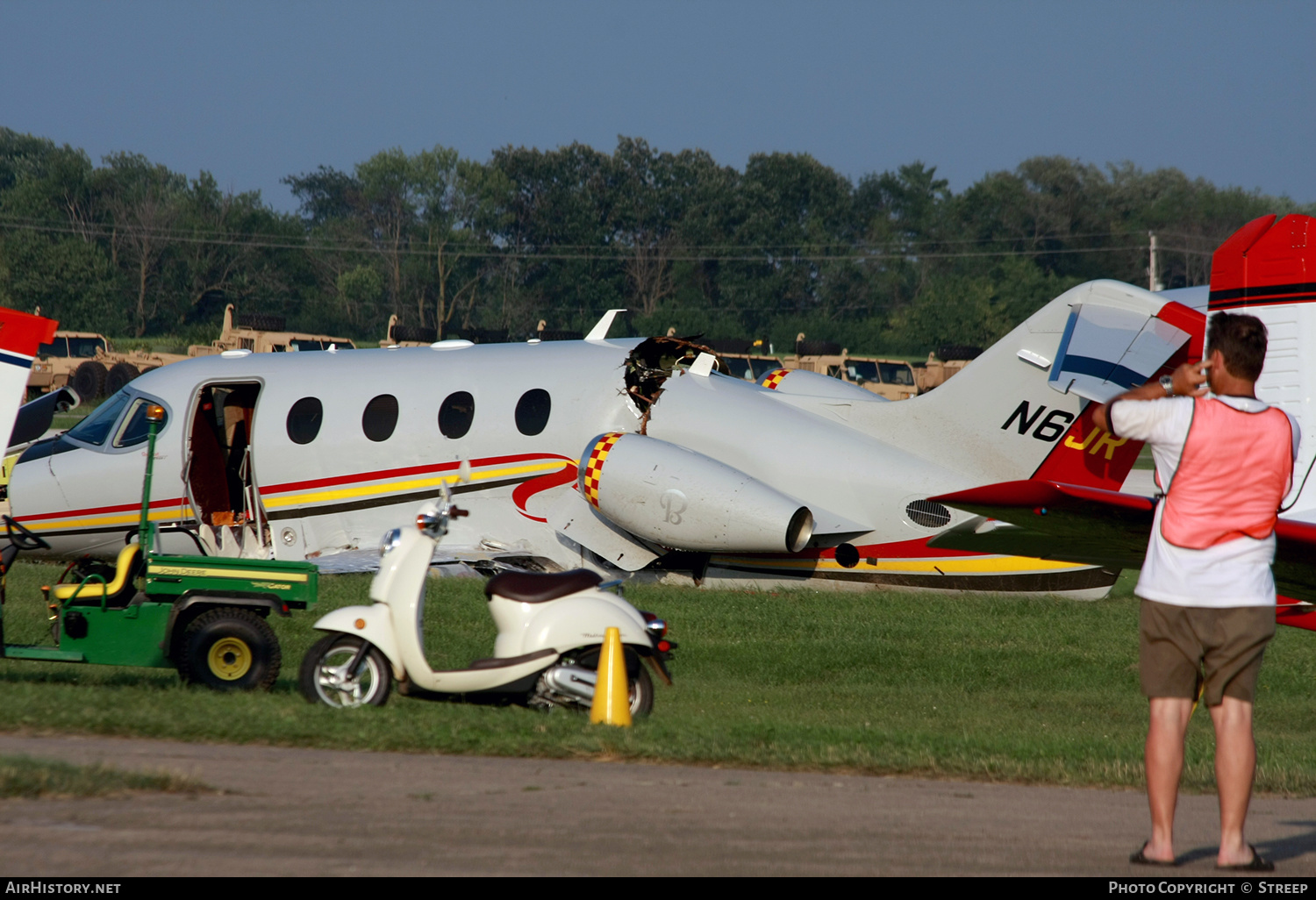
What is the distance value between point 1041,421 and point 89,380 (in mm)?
39700

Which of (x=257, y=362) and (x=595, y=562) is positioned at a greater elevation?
(x=257, y=362)

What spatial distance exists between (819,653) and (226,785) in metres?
6.95

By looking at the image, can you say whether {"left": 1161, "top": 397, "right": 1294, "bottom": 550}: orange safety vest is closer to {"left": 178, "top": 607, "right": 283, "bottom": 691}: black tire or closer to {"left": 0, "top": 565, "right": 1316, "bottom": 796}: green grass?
{"left": 0, "top": 565, "right": 1316, "bottom": 796}: green grass

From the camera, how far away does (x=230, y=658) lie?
9.41m

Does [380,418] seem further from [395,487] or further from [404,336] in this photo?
[404,336]

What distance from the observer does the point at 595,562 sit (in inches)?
587

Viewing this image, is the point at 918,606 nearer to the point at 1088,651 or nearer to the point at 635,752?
the point at 1088,651

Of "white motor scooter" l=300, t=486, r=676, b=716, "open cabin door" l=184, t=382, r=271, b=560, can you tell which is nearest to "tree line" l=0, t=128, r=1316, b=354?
"open cabin door" l=184, t=382, r=271, b=560

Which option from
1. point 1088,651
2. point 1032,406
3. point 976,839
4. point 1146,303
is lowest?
point 1088,651

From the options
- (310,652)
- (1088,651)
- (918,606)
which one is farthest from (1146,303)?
(310,652)

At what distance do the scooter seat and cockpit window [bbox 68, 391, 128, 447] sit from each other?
8.30 m

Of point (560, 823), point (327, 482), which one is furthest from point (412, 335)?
point (560, 823)

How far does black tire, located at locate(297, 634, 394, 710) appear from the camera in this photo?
8641 mm

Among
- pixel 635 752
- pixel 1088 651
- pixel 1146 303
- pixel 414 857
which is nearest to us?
pixel 414 857
